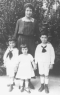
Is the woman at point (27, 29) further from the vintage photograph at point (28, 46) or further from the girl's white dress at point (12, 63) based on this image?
the girl's white dress at point (12, 63)

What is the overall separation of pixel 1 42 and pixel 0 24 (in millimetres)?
570

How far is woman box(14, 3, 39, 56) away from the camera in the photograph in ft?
12.6

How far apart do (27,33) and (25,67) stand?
832mm

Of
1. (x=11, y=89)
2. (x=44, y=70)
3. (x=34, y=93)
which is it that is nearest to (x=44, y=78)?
(x=44, y=70)

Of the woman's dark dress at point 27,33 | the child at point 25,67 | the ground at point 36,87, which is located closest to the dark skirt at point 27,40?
the woman's dark dress at point 27,33

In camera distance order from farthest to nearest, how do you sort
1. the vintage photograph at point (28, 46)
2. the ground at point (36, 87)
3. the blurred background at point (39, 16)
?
the blurred background at point (39, 16) < the vintage photograph at point (28, 46) < the ground at point (36, 87)

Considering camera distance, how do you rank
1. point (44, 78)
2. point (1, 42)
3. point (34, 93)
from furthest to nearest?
point (1, 42)
point (44, 78)
point (34, 93)

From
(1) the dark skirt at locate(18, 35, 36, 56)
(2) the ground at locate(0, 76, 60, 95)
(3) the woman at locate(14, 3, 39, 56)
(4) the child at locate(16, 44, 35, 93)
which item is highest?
(3) the woman at locate(14, 3, 39, 56)

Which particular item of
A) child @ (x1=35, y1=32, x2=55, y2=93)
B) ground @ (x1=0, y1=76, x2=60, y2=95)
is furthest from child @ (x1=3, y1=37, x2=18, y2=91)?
child @ (x1=35, y1=32, x2=55, y2=93)

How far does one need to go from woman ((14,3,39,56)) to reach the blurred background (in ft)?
2.13

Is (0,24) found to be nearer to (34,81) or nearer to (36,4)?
(36,4)

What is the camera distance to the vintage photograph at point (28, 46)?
151 inches

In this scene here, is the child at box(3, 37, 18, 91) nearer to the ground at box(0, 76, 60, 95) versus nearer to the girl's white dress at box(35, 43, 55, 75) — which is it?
the ground at box(0, 76, 60, 95)

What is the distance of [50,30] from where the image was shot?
15.1ft
